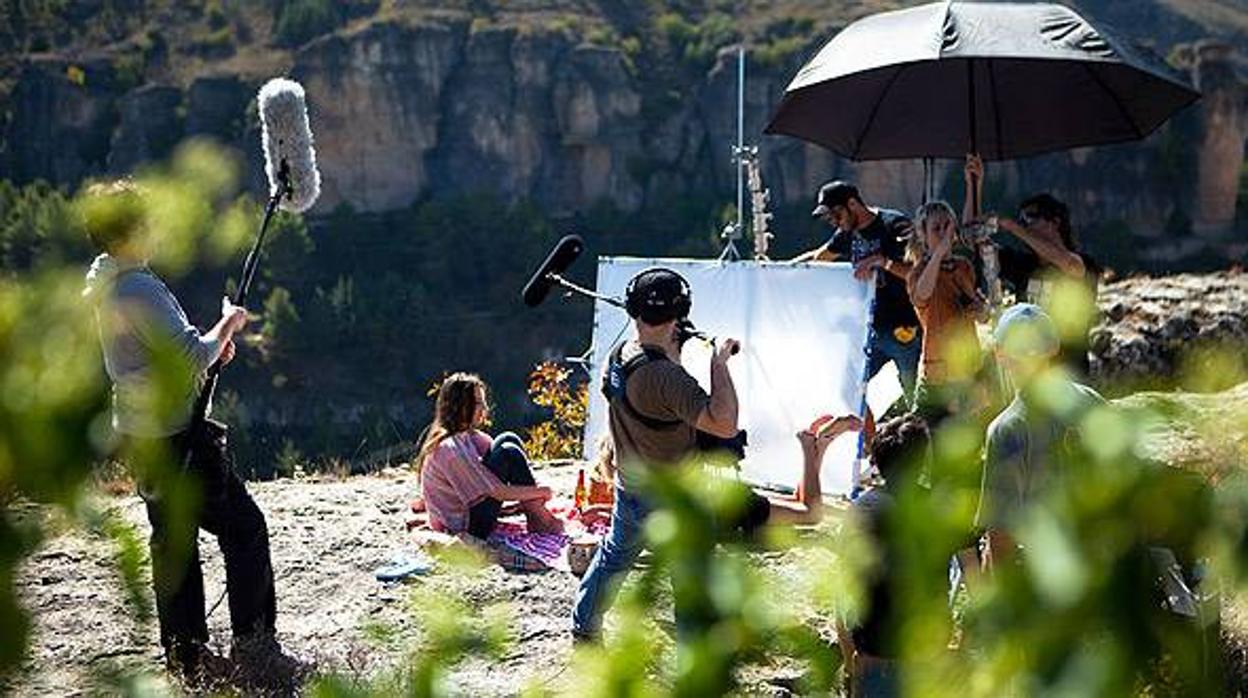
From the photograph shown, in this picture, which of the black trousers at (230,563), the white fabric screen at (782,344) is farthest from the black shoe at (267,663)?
the white fabric screen at (782,344)

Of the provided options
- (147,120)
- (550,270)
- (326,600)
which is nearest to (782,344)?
(550,270)

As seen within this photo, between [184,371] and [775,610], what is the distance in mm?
298

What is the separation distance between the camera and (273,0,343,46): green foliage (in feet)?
190

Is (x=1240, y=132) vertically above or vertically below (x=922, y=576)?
below

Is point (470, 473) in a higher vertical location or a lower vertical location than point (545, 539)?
higher

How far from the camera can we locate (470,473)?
5.75 metres

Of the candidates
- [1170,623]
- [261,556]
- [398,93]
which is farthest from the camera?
[398,93]

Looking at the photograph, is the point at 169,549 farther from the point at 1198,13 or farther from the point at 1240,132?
the point at 1198,13

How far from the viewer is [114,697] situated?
27.8 inches

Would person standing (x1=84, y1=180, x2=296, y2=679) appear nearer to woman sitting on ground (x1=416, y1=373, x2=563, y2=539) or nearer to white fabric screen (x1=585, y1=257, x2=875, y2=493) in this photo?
woman sitting on ground (x1=416, y1=373, x2=563, y2=539)

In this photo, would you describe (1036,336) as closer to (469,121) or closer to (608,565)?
(608,565)

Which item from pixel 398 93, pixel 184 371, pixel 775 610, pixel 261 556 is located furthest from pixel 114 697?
pixel 398 93

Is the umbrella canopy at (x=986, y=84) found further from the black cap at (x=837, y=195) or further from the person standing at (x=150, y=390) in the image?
the person standing at (x=150, y=390)

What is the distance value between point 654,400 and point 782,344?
2.42 metres
